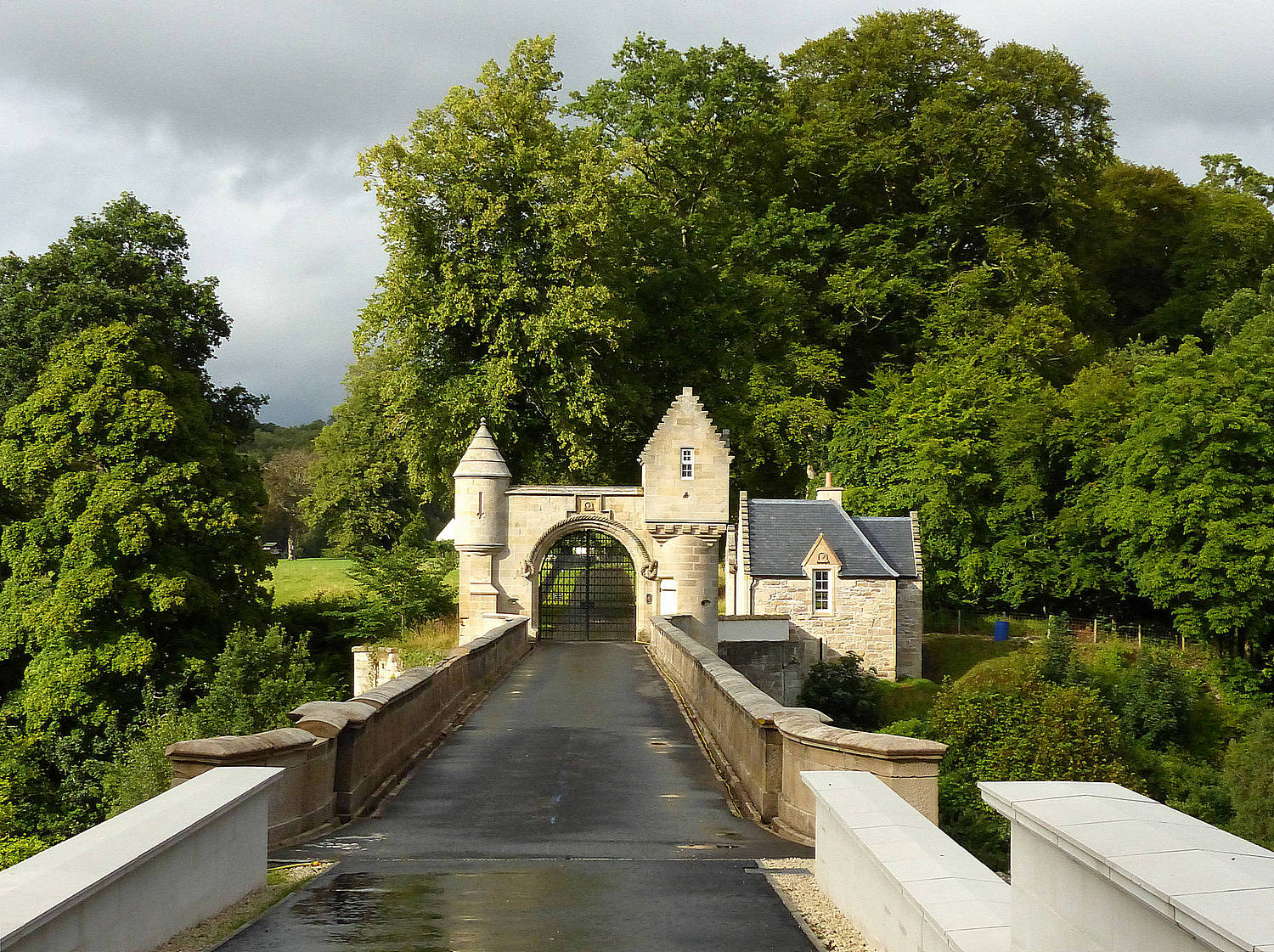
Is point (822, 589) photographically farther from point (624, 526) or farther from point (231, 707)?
point (231, 707)

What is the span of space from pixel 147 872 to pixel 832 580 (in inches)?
1224

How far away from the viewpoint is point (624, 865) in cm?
755

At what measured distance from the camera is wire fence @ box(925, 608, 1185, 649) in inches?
1522

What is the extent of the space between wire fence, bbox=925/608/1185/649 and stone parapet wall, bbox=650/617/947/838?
27.5 meters

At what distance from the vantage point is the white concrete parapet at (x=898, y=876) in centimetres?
449

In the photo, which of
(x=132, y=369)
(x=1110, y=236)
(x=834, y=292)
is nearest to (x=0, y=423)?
(x=132, y=369)

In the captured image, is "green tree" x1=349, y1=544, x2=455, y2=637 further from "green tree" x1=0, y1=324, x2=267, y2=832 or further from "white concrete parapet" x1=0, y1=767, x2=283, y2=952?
"white concrete parapet" x1=0, y1=767, x2=283, y2=952

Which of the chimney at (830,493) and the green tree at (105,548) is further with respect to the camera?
the chimney at (830,493)

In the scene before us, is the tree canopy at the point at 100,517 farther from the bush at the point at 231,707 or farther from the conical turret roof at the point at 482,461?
the conical turret roof at the point at 482,461

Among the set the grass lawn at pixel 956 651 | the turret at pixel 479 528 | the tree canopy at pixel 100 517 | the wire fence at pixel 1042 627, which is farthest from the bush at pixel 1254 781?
the tree canopy at pixel 100 517

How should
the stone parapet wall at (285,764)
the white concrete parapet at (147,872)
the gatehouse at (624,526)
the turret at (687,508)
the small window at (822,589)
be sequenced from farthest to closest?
1. the small window at (822,589)
2. the turret at (687,508)
3. the gatehouse at (624,526)
4. the stone parapet wall at (285,764)
5. the white concrete parapet at (147,872)

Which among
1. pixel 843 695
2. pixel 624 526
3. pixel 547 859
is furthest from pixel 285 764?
pixel 843 695

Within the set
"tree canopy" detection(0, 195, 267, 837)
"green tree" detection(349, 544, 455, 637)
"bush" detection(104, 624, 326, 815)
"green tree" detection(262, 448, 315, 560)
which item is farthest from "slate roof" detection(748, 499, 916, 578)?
"green tree" detection(262, 448, 315, 560)

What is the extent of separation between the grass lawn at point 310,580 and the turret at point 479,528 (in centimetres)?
981
